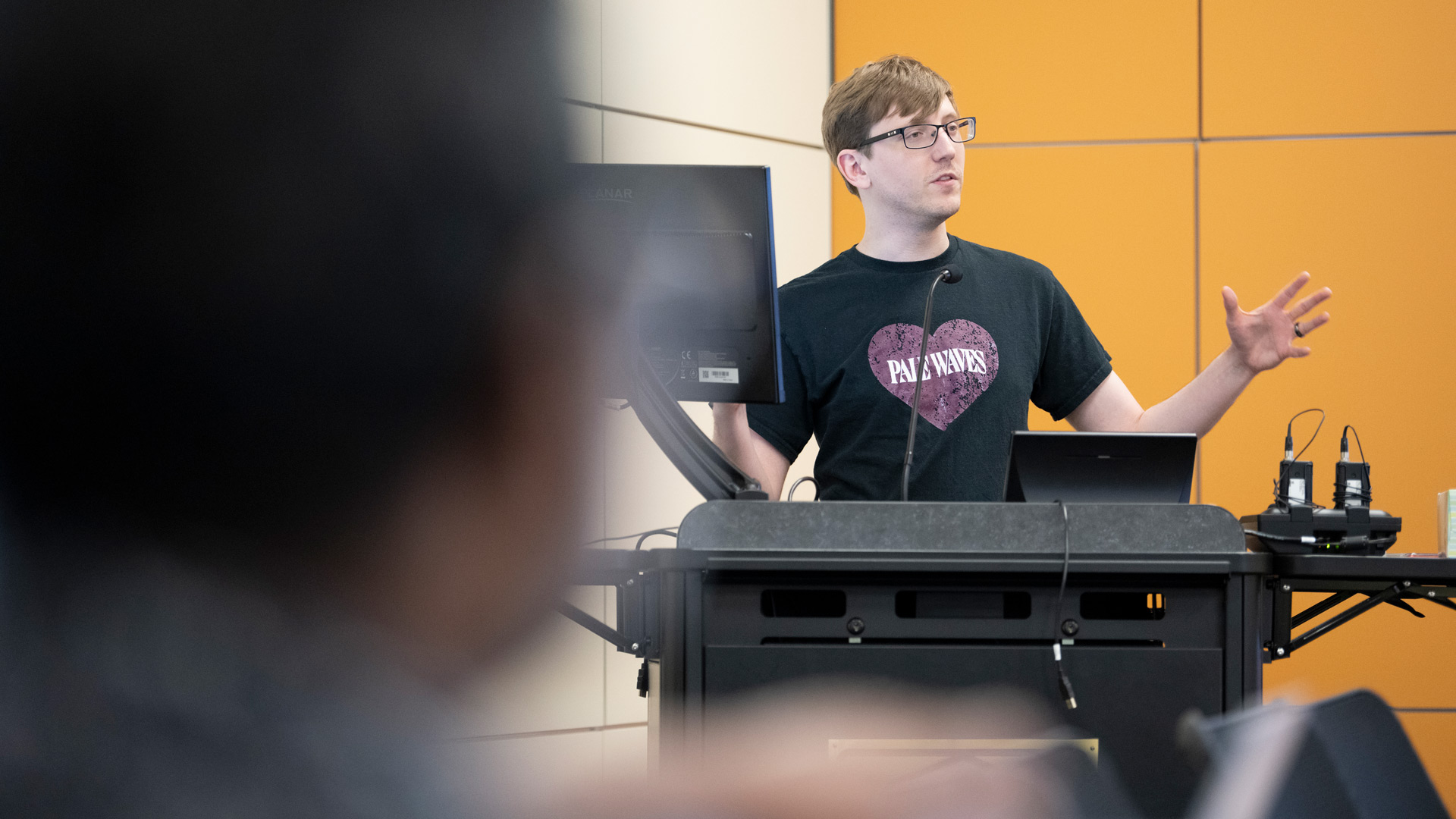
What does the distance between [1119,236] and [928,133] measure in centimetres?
147

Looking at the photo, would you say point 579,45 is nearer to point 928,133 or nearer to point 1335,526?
point 1335,526

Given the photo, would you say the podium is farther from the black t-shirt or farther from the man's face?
the man's face

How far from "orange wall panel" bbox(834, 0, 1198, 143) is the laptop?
6.89ft

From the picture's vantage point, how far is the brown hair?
5.38ft

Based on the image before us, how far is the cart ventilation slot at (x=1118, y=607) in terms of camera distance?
1.00 meters

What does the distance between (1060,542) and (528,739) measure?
835 millimetres

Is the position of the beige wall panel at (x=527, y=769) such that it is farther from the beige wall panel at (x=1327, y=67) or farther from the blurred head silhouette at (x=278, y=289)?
the beige wall panel at (x=1327, y=67)

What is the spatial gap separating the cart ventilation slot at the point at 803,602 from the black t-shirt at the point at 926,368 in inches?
20.1

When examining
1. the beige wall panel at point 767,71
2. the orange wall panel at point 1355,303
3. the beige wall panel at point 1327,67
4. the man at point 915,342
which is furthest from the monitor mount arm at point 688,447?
the beige wall panel at point 1327,67

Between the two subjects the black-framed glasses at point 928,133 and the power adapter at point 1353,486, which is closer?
the power adapter at point 1353,486

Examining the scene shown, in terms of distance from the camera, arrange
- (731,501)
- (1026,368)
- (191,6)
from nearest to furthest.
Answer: (191,6)
(731,501)
(1026,368)

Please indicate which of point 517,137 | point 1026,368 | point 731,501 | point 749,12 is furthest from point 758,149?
point 517,137

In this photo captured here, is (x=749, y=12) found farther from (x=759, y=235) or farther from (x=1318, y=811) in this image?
Result: (x=1318, y=811)

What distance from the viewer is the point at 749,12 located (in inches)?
116
